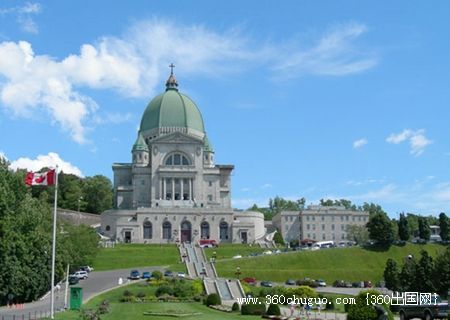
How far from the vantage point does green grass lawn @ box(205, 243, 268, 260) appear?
8906cm

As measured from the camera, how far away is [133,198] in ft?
386

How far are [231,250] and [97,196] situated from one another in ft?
179

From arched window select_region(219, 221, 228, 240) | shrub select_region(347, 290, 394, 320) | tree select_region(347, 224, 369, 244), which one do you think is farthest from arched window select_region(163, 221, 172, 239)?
shrub select_region(347, 290, 394, 320)

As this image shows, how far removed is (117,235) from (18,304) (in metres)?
56.2

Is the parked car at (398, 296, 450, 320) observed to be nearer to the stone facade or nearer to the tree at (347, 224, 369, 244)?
the tree at (347, 224, 369, 244)

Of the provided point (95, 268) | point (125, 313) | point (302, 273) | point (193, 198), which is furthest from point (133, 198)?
point (125, 313)

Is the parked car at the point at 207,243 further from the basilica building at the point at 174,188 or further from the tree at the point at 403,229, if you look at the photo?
the tree at the point at 403,229

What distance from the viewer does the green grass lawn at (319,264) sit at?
75.3 meters

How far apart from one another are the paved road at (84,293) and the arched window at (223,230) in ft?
106

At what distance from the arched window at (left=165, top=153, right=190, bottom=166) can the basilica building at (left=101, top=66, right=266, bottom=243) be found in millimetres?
182

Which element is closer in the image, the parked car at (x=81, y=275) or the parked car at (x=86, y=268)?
the parked car at (x=81, y=275)

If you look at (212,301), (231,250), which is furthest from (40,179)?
(231,250)

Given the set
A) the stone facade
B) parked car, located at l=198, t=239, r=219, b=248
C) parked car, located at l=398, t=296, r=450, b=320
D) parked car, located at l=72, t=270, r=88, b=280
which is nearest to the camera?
parked car, located at l=398, t=296, r=450, b=320

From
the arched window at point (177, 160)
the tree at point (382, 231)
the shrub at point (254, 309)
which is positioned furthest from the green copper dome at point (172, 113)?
the shrub at point (254, 309)
